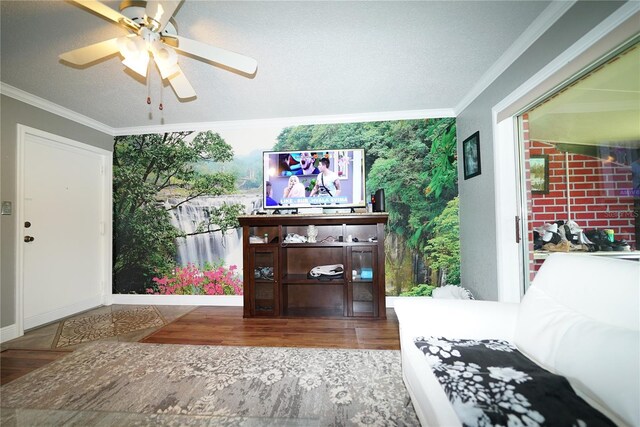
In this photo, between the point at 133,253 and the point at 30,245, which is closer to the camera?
the point at 30,245

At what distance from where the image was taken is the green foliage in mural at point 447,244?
297 centimetres

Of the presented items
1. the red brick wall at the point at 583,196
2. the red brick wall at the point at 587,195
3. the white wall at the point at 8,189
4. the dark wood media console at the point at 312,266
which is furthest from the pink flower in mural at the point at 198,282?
the red brick wall at the point at 587,195

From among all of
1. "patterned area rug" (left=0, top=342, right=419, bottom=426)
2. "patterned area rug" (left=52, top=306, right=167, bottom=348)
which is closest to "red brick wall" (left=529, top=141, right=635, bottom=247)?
→ "patterned area rug" (left=0, top=342, right=419, bottom=426)

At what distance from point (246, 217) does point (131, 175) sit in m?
1.92

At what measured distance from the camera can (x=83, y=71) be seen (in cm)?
→ 215

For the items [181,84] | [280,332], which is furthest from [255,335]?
[181,84]

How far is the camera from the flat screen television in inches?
118

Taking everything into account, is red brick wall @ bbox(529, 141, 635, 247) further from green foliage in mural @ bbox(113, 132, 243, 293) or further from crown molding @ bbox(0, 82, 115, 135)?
crown molding @ bbox(0, 82, 115, 135)

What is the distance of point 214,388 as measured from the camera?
62.3 inches

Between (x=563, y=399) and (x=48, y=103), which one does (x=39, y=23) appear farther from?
(x=563, y=399)

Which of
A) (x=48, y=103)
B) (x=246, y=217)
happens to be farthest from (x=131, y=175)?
(x=246, y=217)

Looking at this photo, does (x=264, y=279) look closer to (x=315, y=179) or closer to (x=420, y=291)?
(x=315, y=179)

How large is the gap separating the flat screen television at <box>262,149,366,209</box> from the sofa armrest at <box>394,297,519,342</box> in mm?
1728

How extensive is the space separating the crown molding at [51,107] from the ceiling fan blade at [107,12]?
2054 mm
